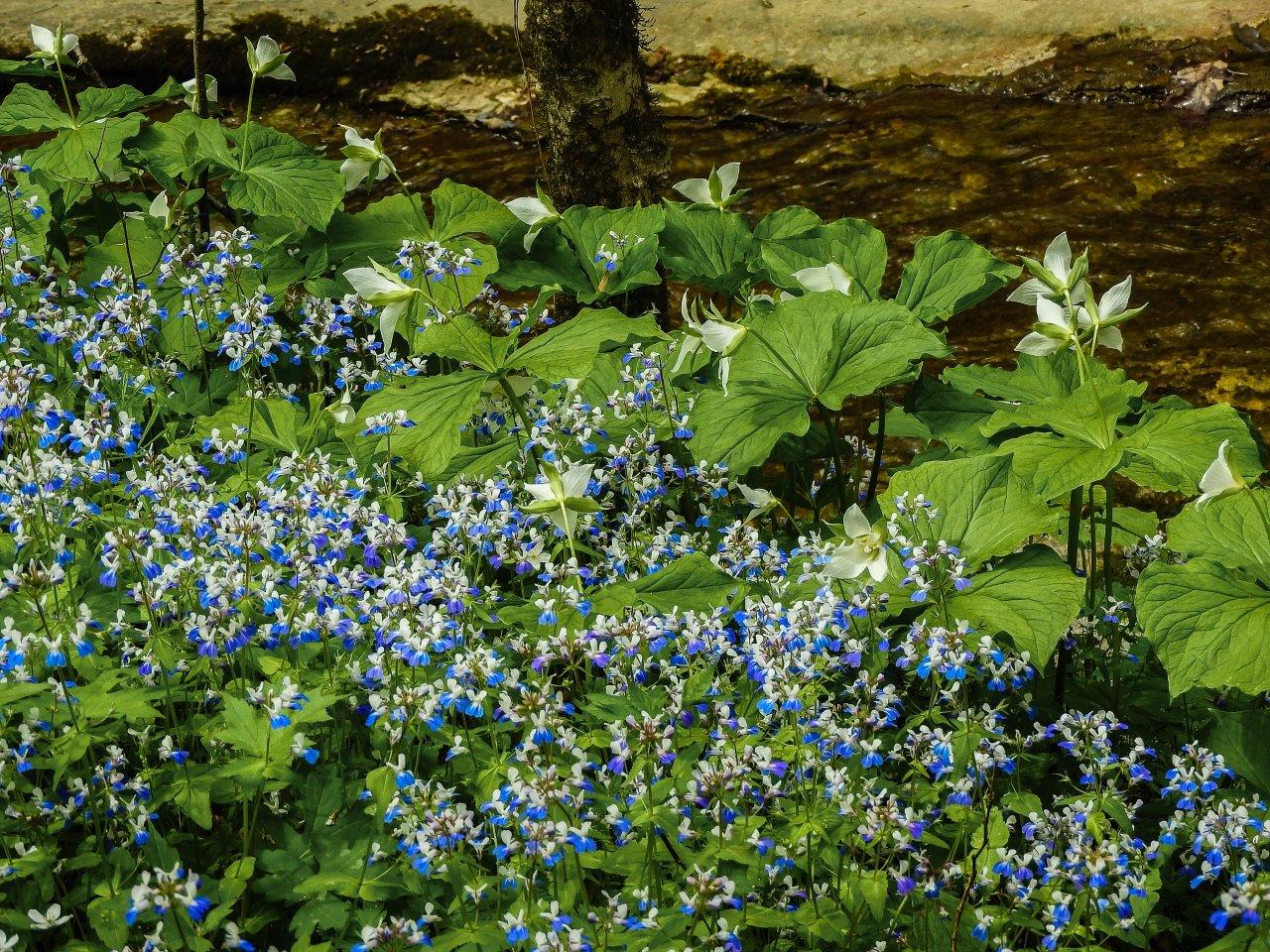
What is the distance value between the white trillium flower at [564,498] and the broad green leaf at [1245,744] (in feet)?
5.19

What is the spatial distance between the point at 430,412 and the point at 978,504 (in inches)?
63.0

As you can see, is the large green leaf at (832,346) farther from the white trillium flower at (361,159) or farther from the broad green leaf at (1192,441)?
the white trillium flower at (361,159)

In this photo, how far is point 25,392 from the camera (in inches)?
128

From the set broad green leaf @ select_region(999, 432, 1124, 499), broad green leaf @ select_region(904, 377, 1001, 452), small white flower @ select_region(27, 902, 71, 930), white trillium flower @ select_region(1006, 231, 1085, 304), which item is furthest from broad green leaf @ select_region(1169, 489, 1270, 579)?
small white flower @ select_region(27, 902, 71, 930)

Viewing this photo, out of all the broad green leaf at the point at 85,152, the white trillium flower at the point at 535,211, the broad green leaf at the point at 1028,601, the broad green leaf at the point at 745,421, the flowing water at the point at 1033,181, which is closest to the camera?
the broad green leaf at the point at 1028,601

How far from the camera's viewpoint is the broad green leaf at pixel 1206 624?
9.54ft

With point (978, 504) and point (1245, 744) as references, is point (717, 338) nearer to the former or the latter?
point (978, 504)

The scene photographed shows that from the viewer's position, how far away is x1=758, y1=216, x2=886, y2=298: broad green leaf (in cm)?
438

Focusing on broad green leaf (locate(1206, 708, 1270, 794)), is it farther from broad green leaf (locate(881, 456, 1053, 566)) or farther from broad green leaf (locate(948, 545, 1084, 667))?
broad green leaf (locate(881, 456, 1053, 566))

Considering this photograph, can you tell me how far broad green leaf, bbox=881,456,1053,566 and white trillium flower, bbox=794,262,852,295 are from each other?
2.81 ft

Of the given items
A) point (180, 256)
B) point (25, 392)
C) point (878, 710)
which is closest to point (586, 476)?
point (878, 710)

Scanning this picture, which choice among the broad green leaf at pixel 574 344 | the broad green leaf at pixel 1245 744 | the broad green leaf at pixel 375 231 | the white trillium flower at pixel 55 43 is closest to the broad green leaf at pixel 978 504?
the broad green leaf at pixel 1245 744

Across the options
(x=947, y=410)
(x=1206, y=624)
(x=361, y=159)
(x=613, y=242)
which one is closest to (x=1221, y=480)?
(x=1206, y=624)

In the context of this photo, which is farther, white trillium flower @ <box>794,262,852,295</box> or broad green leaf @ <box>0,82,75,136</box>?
broad green leaf @ <box>0,82,75,136</box>
